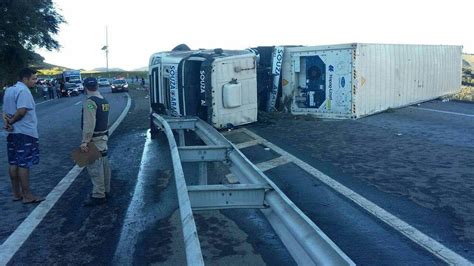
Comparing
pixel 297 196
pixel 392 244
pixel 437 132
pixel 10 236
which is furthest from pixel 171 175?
pixel 437 132

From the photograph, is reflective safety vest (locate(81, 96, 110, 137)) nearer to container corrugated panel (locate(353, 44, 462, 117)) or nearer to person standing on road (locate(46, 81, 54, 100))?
container corrugated panel (locate(353, 44, 462, 117))

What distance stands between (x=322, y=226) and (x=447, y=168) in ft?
12.3

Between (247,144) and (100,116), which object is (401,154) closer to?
(247,144)

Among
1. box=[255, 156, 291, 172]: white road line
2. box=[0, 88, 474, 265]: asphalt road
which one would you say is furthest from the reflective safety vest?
box=[255, 156, 291, 172]: white road line

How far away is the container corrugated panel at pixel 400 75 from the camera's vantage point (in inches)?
594

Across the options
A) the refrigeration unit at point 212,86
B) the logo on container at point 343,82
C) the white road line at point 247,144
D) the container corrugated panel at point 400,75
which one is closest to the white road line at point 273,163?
the white road line at point 247,144

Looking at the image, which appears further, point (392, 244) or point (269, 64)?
point (269, 64)

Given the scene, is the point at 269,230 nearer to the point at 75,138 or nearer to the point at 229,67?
the point at 229,67

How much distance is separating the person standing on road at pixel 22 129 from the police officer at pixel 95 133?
0.80m

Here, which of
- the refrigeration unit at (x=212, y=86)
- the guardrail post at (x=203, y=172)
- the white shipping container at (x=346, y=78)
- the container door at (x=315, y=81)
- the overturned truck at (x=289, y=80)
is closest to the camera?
the guardrail post at (x=203, y=172)

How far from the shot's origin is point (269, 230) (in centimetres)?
537

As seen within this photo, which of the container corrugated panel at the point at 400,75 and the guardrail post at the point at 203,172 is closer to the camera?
the guardrail post at the point at 203,172

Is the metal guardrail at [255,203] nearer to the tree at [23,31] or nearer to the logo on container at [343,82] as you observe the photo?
the logo on container at [343,82]

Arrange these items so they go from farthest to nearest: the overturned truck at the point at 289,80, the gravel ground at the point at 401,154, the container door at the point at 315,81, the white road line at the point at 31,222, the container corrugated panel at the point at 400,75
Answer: the container door at the point at 315,81 → the container corrugated panel at the point at 400,75 → the overturned truck at the point at 289,80 → the gravel ground at the point at 401,154 → the white road line at the point at 31,222
